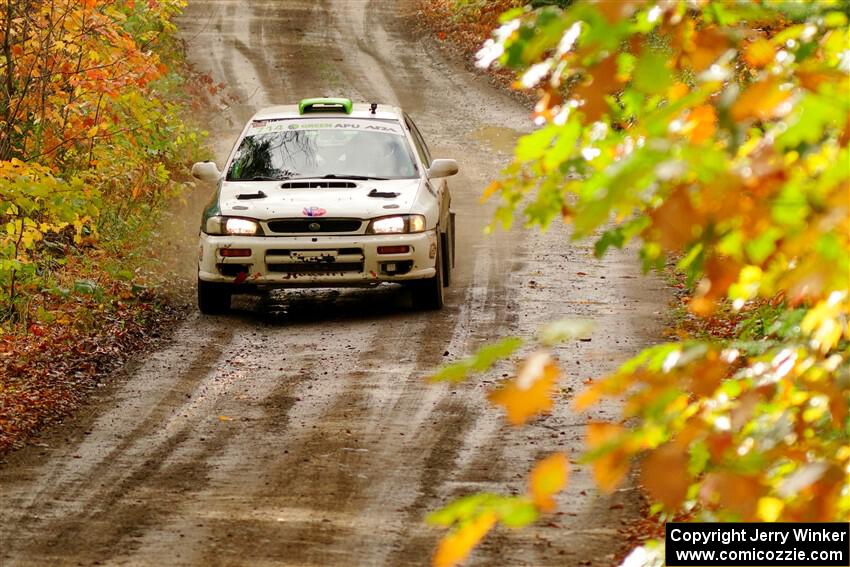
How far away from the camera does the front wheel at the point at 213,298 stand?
1162 cm

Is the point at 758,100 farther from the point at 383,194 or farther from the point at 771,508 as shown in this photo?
the point at 383,194

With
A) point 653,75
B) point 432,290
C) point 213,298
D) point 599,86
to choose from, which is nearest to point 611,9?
point 653,75

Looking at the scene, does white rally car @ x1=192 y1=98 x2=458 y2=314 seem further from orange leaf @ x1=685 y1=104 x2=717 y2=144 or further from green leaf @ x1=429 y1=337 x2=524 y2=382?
green leaf @ x1=429 y1=337 x2=524 y2=382

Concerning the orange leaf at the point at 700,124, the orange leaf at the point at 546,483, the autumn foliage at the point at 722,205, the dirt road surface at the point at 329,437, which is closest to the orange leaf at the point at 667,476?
the autumn foliage at the point at 722,205

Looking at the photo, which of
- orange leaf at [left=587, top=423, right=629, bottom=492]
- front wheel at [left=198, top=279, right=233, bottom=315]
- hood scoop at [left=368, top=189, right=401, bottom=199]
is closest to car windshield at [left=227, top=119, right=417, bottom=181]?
hood scoop at [left=368, top=189, right=401, bottom=199]

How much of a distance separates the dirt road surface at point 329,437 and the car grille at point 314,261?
0.53 metres

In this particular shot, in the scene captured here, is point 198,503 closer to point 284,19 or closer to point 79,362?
point 79,362

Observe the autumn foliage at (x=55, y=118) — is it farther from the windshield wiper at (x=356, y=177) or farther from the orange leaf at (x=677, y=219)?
the orange leaf at (x=677, y=219)

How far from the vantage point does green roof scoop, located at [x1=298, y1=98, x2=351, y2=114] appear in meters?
12.7

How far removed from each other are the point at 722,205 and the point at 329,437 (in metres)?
5.87

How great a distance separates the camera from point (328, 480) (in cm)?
711

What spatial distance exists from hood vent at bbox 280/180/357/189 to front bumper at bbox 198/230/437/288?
651 mm

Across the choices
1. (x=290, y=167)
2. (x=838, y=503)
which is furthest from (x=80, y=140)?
(x=838, y=503)

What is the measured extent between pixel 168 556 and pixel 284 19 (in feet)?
93.0
